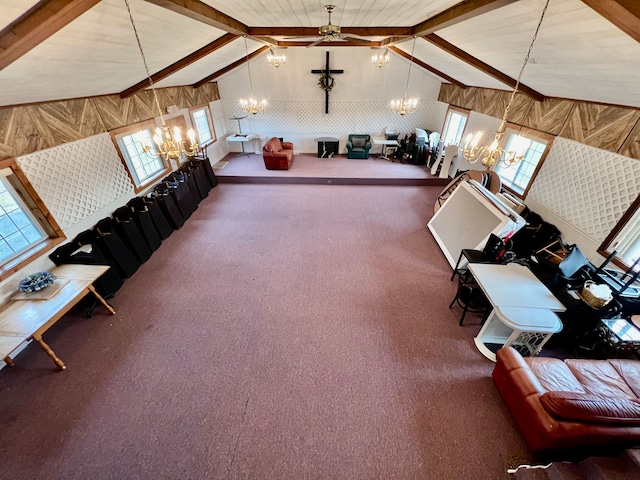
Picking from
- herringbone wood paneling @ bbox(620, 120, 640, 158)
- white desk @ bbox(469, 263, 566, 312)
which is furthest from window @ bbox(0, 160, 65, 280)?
herringbone wood paneling @ bbox(620, 120, 640, 158)

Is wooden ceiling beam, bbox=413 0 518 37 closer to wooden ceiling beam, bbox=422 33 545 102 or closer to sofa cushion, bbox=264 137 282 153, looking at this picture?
wooden ceiling beam, bbox=422 33 545 102

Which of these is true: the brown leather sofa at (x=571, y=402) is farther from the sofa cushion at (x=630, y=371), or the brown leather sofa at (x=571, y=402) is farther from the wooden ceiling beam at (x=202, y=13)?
the wooden ceiling beam at (x=202, y=13)

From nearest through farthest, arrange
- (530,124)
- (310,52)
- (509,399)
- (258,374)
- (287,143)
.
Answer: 1. (509,399)
2. (258,374)
3. (530,124)
4. (310,52)
5. (287,143)

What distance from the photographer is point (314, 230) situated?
4.93m

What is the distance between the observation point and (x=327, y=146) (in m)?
8.43

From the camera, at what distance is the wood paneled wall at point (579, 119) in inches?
120

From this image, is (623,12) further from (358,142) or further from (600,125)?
(358,142)

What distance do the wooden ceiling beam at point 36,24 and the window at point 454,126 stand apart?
7.41 metres

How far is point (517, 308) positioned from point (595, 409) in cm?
91

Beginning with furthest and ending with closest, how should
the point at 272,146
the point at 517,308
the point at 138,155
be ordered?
the point at 272,146 → the point at 138,155 → the point at 517,308

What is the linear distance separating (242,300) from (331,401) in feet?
5.59

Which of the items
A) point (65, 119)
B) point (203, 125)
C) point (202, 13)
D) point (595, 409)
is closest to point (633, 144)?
point (595, 409)

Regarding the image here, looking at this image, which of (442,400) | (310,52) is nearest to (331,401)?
(442,400)

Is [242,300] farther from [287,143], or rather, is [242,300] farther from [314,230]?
[287,143]
